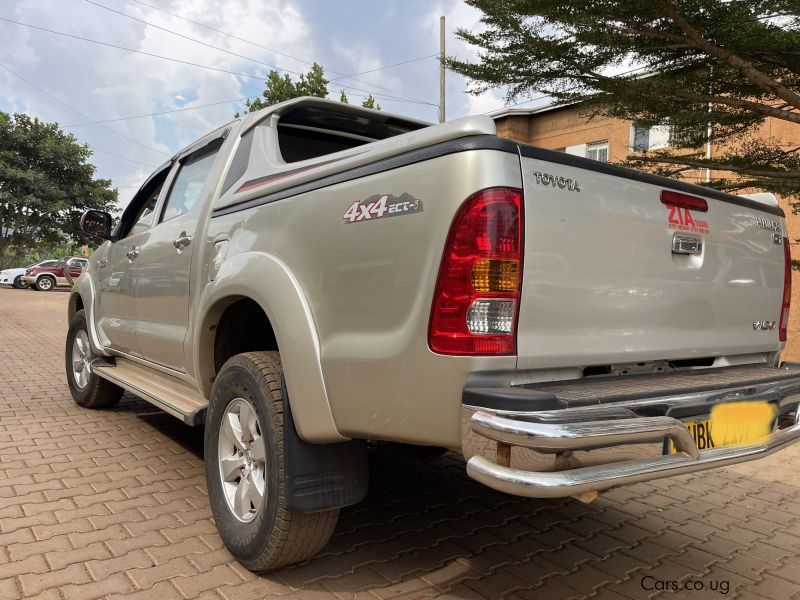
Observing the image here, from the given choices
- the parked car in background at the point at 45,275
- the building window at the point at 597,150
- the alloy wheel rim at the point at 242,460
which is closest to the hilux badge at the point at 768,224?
the alloy wheel rim at the point at 242,460

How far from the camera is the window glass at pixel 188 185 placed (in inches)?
146

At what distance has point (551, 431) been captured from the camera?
1.71 metres

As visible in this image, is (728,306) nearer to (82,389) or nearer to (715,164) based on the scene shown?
(715,164)

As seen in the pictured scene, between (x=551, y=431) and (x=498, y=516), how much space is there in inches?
72.6

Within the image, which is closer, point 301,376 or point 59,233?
point 301,376

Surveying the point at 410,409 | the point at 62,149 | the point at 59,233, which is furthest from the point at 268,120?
the point at 59,233

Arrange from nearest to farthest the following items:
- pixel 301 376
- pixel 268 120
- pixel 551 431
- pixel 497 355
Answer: pixel 551 431, pixel 497 355, pixel 301 376, pixel 268 120

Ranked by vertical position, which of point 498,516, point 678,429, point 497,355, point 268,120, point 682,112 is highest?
point 682,112

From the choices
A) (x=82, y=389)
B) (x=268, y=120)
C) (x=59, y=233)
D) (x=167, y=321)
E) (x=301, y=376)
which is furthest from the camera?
(x=59, y=233)

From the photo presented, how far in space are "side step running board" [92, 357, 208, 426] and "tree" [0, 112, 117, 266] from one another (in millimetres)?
32520

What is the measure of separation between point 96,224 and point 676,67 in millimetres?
5576

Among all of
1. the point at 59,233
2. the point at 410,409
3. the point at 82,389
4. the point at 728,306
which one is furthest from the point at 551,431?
the point at 59,233

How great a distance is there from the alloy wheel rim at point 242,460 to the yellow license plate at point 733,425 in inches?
62.0

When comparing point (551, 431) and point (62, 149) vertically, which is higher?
point (62, 149)
